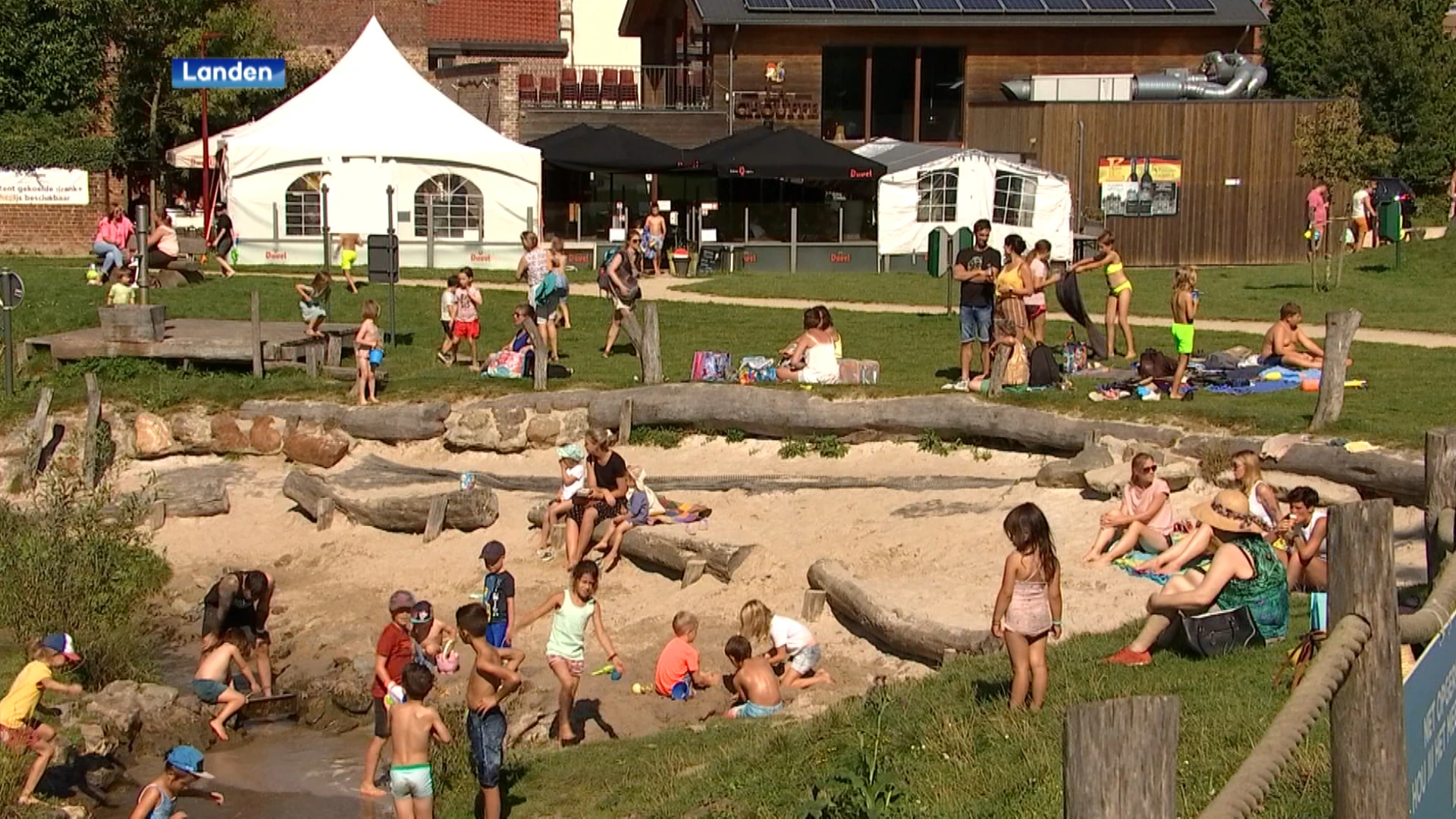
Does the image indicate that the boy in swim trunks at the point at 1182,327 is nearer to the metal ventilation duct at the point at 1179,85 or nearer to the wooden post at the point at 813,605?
the wooden post at the point at 813,605

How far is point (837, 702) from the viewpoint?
1234cm

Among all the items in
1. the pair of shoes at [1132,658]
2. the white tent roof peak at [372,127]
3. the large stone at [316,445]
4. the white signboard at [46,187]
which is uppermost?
the white tent roof peak at [372,127]

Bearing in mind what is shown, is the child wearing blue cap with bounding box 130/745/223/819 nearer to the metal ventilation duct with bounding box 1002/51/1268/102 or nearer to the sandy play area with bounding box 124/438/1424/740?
the sandy play area with bounding box 124/438/1424/740

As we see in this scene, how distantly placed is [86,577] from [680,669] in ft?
20.8

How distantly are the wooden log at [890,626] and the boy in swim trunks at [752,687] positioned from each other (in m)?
1.04

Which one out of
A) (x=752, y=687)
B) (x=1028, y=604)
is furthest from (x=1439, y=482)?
(x=752, y=687)

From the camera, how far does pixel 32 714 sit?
1288 cm

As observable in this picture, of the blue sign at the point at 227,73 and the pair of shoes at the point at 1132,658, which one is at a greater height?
the blue sign at the point at 227,73

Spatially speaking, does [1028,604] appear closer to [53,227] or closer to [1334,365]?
[1334,365]

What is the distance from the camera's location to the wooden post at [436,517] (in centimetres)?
1828

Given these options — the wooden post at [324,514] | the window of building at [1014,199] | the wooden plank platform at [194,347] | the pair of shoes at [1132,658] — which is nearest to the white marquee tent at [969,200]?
the window of building at [1014,199]

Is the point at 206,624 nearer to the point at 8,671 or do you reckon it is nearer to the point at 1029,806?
the point at 8,671

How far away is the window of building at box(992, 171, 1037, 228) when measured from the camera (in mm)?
35375

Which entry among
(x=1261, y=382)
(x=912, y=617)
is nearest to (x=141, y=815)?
(x=912, y=617)
